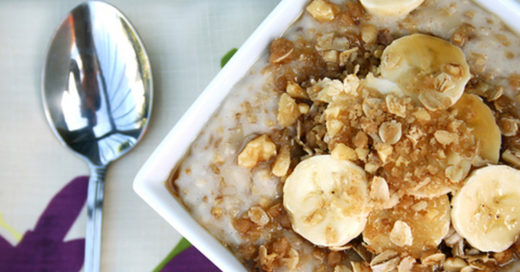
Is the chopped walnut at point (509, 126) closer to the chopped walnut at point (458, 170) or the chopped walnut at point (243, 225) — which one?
the chopped walnut at point (458, 170)

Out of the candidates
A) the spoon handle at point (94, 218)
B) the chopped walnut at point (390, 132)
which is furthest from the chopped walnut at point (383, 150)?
the spoon handle at point (94, 218)

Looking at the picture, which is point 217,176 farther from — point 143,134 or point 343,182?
point 143,134

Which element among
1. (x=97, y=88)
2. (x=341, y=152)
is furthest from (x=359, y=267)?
(x=97, y=88)

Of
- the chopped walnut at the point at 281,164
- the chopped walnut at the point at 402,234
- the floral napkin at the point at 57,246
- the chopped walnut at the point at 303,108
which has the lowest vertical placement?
the floral napkin at the point at 57,246

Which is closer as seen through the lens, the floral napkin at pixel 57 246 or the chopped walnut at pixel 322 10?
the chopped walnut at pixel 322 10

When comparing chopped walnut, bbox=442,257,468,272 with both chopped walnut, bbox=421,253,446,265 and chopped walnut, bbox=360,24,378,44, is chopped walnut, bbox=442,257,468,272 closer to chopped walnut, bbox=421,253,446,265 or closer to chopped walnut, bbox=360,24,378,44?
chopped walnut, bbox=421,253,446,265

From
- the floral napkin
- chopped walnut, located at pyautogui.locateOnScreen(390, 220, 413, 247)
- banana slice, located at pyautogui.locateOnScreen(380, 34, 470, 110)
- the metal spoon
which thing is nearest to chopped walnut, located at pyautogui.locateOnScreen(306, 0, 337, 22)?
banana slice, located at pyautogui.locateOnScreen(380, 34, 470, 110)
